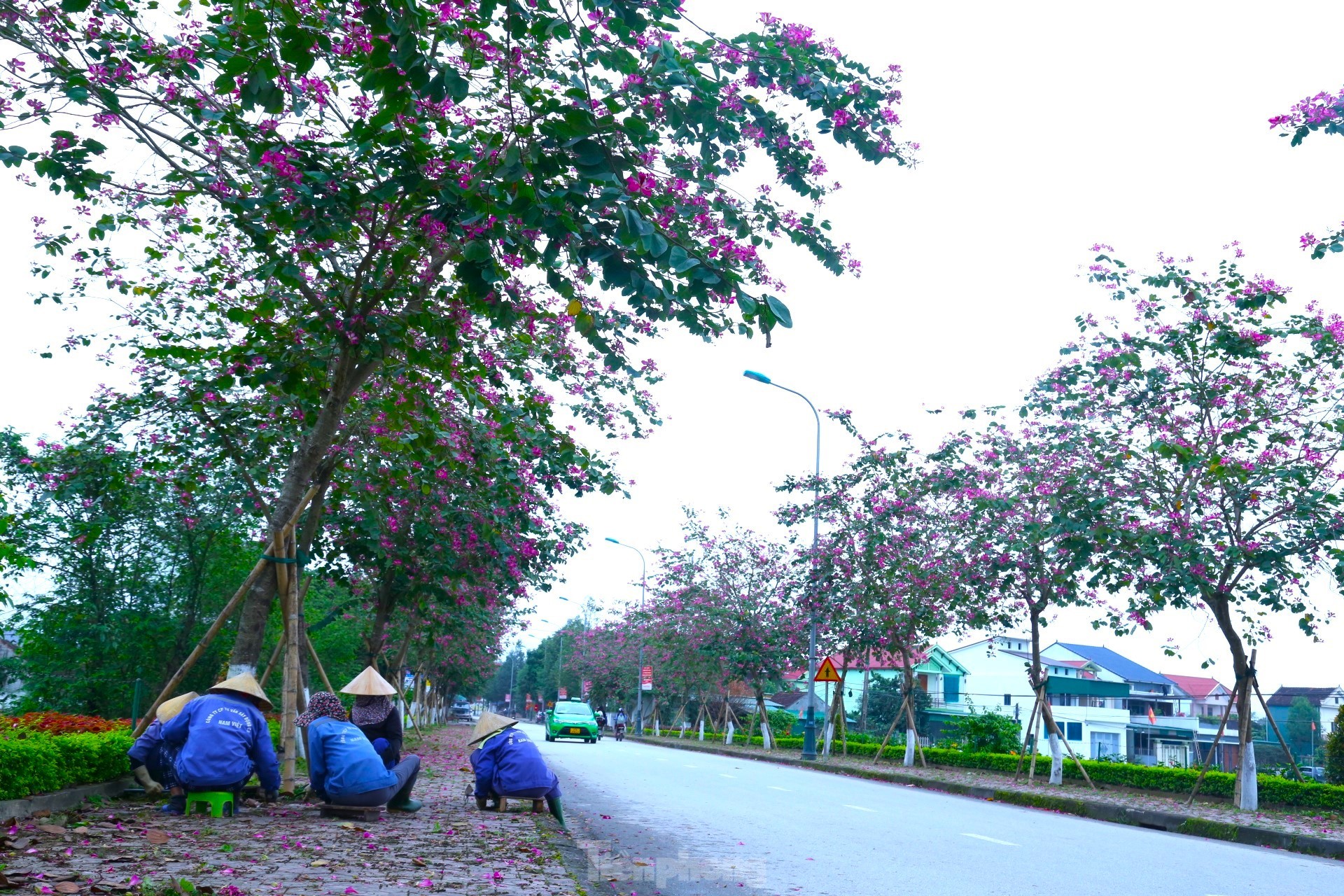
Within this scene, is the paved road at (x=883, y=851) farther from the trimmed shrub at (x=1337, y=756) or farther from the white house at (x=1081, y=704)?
the white house at (x=1081, y=704)

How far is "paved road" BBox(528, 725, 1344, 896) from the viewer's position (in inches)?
316

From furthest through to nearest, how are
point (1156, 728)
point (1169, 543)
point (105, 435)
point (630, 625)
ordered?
point (1156, 728) < point (630, 625) < point (1169, 543) < point (105, 435)

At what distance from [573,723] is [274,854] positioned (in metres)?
35.2

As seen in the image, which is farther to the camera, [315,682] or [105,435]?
[315,682]

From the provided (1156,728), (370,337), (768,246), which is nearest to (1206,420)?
Answer: (768,246)

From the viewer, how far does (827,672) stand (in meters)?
28.8

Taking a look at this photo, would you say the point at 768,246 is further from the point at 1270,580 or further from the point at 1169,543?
the point at 1270,580

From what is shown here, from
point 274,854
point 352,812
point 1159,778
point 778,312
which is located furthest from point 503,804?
point 1159,778

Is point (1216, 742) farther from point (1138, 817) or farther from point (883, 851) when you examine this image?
point (883, 851)

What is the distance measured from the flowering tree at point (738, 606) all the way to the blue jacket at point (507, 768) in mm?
25042

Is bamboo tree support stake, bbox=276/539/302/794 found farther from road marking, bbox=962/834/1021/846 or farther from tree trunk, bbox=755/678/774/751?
tree trunk, bbox=755/678/774/751

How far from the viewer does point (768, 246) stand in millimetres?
9500

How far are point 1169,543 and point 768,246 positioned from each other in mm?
9550

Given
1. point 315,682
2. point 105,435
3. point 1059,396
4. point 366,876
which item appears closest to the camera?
point 366,876
